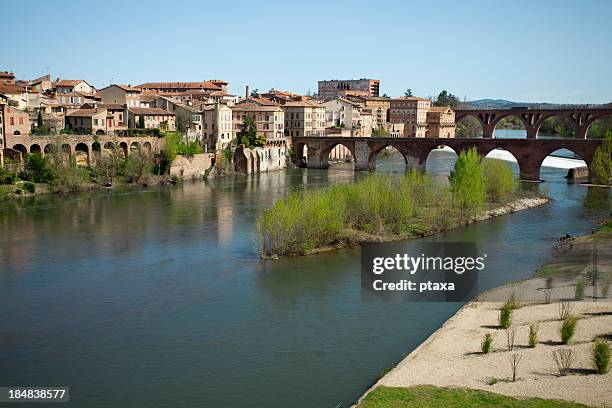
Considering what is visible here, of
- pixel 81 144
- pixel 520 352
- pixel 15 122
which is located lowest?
pixel 520 352

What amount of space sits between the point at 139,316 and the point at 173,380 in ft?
13.8

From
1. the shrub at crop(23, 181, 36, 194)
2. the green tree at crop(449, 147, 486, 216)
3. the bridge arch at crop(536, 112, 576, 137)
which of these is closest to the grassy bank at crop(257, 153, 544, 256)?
the green tree at crop(449, 147, 486, 216)

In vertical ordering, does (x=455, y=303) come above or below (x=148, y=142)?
below

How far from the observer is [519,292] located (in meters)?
19.3

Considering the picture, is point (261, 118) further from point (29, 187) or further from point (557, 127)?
point (557, 127)

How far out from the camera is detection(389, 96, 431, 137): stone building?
86.9 metres

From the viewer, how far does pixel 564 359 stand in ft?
44.5

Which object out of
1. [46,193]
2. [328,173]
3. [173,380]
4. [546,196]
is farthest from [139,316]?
[328,173]

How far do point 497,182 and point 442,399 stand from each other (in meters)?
26.5

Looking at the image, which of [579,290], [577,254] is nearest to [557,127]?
[577,254]

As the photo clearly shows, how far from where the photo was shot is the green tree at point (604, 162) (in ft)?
140

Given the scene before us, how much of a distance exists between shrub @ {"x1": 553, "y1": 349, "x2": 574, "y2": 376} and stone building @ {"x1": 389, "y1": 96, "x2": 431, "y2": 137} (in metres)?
74.2

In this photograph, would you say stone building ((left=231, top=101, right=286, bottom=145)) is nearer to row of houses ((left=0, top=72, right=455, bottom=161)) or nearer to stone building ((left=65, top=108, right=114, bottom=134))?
row of houses ((left=0, top=72, right=455, bottom=161))

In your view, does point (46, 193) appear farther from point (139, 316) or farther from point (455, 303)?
point (455, 303)
